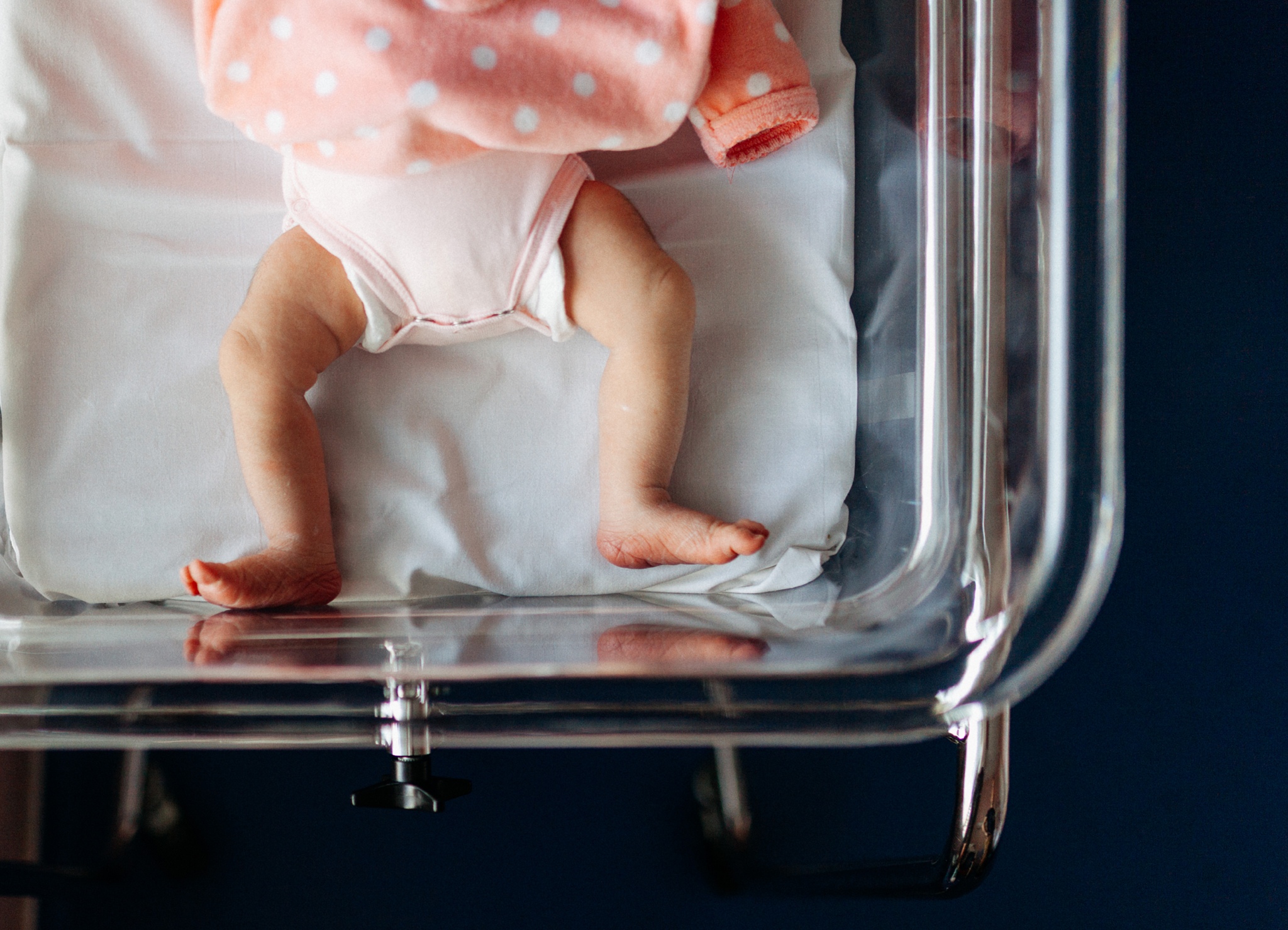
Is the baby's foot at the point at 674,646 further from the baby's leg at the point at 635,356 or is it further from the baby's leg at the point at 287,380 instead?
the baby's leg at the point at 287,380

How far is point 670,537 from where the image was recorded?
27.8 inches

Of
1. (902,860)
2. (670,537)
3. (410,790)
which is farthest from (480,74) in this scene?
(902,860)

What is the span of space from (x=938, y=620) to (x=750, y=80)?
396 millimetres

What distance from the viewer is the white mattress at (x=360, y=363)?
75 cm

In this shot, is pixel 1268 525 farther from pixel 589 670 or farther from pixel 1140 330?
pixel 589 670

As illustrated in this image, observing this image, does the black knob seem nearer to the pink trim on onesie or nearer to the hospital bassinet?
the hospital bassinet

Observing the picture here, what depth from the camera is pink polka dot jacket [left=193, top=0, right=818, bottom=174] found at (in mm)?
628

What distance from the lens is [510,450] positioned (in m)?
0.77

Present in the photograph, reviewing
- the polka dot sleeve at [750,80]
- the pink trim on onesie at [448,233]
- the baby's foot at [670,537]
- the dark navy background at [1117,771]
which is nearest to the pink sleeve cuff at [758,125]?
the polka dot sleeve at [750,80]

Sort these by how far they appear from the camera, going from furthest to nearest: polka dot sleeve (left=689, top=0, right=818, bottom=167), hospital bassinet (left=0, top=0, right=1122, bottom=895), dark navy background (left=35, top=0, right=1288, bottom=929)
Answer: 1. dark navy background (left=35, top=0, right=1288, bottom=929)
2. polka dot sleeve (left=689, top=0, right=818, bottom=167)
3. hospital bassinet (left=0, top=0, right=1122, bottom=895)

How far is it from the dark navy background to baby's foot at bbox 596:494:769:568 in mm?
355

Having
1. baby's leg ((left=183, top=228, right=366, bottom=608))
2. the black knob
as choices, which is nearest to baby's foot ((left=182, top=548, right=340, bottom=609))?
baby's leg ((left=183, top=228, right=366, bottom=608))

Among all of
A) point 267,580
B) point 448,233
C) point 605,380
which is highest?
point 448,233

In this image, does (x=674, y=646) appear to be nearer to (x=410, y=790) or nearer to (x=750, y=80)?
(x=410, y=790)
